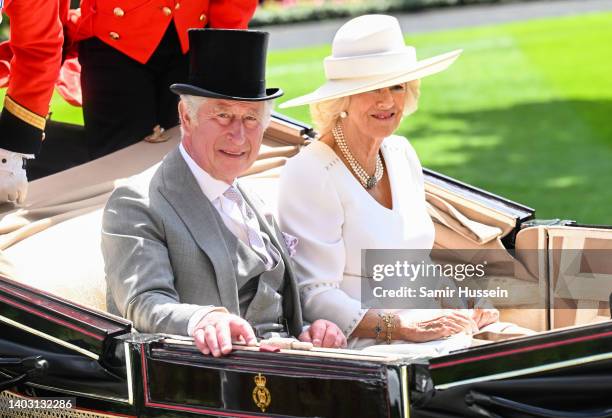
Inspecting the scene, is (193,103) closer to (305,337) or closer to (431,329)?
(305,337)

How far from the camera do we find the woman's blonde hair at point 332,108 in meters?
3.32

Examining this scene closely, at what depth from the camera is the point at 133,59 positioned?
4.12 metres

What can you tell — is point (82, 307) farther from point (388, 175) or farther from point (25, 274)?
point (388, 175)

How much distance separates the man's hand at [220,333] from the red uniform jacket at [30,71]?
3.59 ft

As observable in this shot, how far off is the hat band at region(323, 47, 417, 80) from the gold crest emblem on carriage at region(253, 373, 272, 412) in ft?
3.27

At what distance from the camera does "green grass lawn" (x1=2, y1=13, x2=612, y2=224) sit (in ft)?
27.2

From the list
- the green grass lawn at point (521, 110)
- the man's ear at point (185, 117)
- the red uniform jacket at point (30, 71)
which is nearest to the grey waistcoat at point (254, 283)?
the man's ear at point (185, 117)

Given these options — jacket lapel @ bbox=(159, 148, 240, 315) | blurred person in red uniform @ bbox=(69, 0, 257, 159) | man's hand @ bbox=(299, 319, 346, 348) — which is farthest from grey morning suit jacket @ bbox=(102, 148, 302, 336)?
blurred person in red uniform @ bbox=(69, 0, 257, 159)

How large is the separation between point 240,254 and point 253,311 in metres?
0.15

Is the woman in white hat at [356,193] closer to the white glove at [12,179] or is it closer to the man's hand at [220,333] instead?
the man's hand at [220,333]

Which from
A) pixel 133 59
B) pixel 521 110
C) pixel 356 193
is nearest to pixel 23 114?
pixel 133 59

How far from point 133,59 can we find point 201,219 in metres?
1.31

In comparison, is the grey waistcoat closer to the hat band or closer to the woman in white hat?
the woman in white hat

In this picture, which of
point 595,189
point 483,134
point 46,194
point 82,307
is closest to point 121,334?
point 82,307
